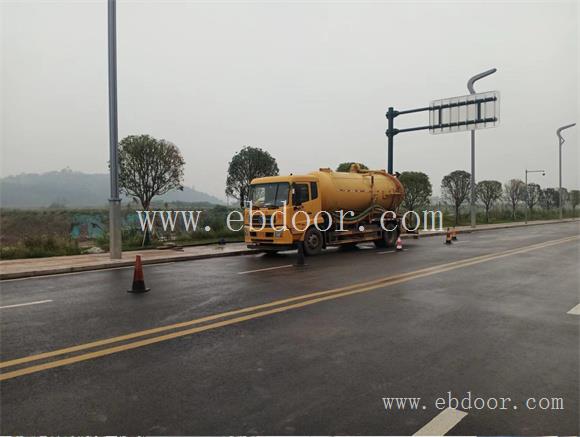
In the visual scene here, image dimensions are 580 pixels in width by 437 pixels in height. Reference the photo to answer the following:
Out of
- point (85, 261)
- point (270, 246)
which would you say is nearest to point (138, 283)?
point (85, 261)

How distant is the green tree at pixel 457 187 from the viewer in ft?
144

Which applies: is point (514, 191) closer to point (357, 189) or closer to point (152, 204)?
point (357, 189)

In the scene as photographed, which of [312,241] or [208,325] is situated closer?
[208,325]

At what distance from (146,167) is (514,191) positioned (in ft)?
166

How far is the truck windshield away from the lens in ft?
52.3

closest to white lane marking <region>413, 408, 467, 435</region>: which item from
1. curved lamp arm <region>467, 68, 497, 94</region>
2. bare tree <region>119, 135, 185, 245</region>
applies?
bare tree <region>119, 135, 185, 245</region>

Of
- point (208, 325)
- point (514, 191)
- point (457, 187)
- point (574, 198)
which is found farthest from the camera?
point (574, 198)

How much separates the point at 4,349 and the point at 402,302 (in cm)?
602

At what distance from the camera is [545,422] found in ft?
11.6

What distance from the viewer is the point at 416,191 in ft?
124

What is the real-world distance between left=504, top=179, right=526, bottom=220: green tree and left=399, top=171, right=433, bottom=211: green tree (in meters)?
22.1

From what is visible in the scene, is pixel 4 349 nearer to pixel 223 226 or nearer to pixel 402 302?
pixel 402 302

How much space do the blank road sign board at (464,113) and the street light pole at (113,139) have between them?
18.2m

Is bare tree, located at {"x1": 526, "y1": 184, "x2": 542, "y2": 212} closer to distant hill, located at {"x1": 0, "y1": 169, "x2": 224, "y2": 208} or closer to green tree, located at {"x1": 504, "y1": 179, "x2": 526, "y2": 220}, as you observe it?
green tree, located at {"x1": 504, "y1": 179, "x2": 526, "y2": 220}
